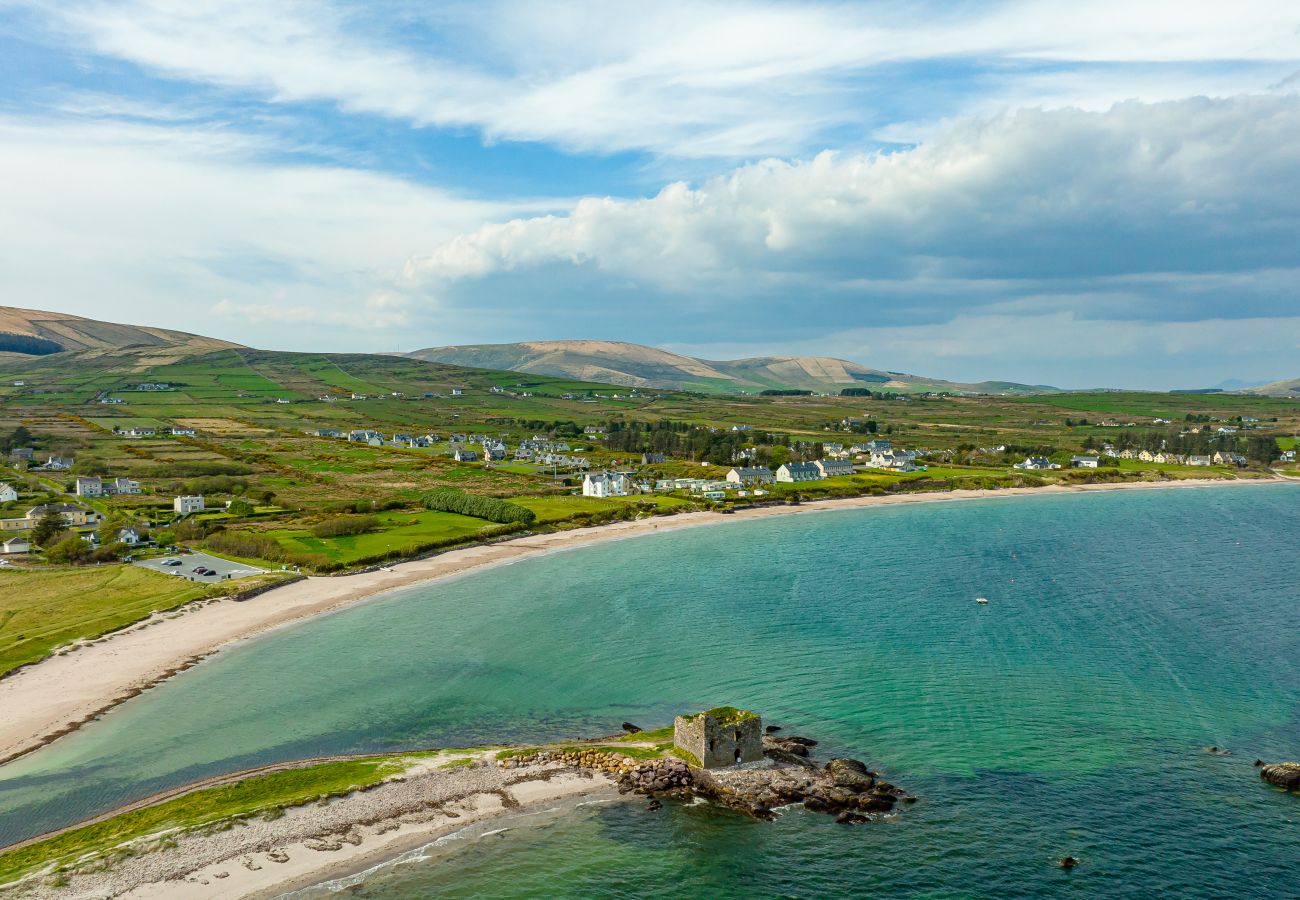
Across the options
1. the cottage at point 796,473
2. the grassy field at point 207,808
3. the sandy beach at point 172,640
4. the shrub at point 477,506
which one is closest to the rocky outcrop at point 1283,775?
the grassy field at point 207,808

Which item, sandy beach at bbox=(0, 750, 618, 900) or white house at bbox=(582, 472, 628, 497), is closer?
sandy beach at bbox=(0, 750, 618, 900)

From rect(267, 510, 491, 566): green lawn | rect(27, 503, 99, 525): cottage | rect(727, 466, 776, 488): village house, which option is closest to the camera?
rect(267, 510, 491, 566): green lawn

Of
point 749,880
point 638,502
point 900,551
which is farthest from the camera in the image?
point 638,502

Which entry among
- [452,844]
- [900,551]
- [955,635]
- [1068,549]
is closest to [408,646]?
[452,844]

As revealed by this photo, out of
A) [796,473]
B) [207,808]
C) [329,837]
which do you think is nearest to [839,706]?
[329,837]

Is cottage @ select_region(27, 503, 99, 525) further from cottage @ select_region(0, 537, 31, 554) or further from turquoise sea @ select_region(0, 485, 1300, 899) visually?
turquoise sea @ select_region(0, 485, 1300, 899)

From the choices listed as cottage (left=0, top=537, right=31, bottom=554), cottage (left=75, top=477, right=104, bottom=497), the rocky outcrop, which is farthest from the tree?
the rocky outcrop

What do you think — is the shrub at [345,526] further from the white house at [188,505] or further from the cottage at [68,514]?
the cottage at [68,514]

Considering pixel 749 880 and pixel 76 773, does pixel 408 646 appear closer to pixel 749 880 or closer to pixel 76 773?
pixel 76 773
